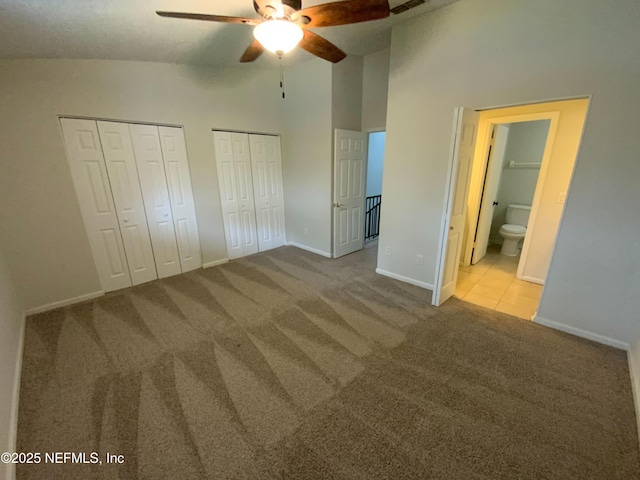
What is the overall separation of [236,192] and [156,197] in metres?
1.09

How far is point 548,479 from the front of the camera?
1.26 metres

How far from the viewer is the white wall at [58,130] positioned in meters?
2.41

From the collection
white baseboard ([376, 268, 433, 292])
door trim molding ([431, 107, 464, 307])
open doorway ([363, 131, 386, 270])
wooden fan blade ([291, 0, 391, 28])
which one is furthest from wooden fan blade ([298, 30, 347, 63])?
white baseboard ([376, 268, 433, 292])

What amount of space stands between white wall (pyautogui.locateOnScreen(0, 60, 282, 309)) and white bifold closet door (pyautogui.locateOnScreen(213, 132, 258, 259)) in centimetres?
39

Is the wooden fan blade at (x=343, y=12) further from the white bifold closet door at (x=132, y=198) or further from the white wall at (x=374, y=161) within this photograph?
the white wall at (x=374, y=161)

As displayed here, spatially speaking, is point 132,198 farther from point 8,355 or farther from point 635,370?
point 635,370

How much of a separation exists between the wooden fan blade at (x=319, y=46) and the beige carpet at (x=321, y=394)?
2.31 m

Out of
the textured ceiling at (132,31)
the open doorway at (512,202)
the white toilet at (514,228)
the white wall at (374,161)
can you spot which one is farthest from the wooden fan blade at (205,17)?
the white wall at (374,161)

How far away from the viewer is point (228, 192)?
393cm

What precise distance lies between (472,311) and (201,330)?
8.86 ft

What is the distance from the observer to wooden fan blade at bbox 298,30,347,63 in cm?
177

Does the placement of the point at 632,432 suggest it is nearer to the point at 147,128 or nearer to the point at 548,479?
the point at 548,479

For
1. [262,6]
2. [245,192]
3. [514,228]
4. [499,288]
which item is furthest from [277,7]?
[514,228]

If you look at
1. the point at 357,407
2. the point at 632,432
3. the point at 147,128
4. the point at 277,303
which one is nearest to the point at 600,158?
the point at 632,432
